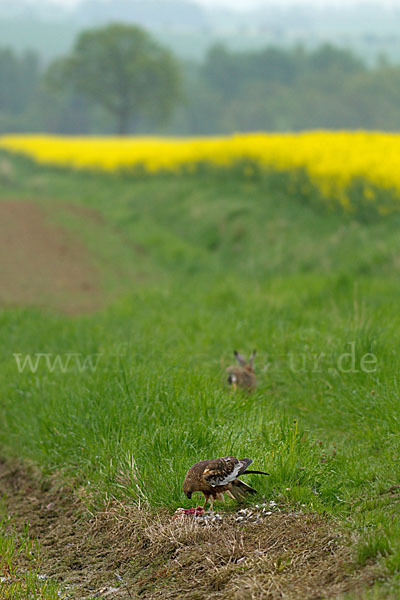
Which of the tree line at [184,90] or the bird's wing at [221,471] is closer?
the bird's wing at [221,471]

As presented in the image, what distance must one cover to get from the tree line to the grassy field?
51.6m

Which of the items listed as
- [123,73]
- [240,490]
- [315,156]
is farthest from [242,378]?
[123,73]

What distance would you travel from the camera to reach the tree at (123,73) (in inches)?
2357

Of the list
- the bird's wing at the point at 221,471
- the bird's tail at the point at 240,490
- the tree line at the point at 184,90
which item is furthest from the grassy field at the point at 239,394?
the tree line at the point at 184,90

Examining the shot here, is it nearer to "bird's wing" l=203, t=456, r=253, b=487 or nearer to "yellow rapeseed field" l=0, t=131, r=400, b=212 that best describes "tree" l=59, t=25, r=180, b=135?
"yellow rapeseed field" l=0, t=131, r=400, b=212

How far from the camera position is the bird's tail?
13.2 ft

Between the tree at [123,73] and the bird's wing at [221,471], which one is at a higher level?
the tree at [123,73]

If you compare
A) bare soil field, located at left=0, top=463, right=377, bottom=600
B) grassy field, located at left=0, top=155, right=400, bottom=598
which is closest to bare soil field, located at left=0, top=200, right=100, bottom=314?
grassy field, located at left=0, top=155, right=400, bottom=598

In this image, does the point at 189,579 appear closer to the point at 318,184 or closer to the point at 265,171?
the point at 318,184

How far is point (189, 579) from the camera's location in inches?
139

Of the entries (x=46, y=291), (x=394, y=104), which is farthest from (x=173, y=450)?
(x=394, y=104)

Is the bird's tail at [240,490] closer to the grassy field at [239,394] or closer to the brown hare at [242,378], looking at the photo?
the grassy field at [239,394]

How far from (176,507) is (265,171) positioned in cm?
1227

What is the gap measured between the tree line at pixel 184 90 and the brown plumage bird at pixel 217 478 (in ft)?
193
